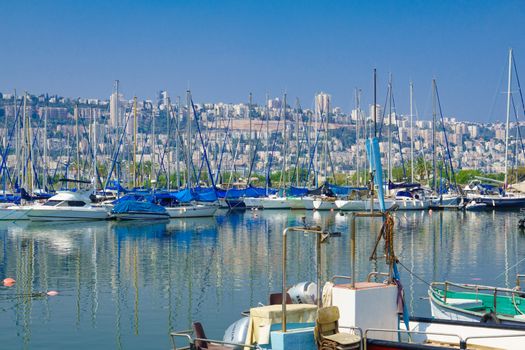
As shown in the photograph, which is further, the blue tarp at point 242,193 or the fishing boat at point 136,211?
the blue tarp at point 242,193

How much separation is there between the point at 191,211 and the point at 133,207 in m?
6.36

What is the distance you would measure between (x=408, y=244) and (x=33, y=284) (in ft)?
87.7

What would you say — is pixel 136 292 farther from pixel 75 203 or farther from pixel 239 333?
pixel 75 203

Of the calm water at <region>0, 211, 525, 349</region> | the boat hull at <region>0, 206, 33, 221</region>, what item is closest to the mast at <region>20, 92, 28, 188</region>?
the boat hull at <region>0, 206, 33, 221</region>

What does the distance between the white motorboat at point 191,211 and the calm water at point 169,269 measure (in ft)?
15.5

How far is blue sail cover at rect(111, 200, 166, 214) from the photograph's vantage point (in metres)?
73.8

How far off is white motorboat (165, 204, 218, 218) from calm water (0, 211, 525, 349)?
472 cm

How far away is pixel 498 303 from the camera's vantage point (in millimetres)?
24062

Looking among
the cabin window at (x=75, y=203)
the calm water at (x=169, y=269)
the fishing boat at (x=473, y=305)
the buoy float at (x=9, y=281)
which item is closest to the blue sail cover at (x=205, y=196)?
the calm water at (x=169, y=269)

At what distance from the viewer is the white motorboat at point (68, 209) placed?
7156cm

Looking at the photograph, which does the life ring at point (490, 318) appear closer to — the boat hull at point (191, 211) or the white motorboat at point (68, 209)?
the white motorboat at point (68, 209)

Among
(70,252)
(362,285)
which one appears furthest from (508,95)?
(362,285)

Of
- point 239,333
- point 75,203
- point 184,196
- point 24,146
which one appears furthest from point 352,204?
point 239,333

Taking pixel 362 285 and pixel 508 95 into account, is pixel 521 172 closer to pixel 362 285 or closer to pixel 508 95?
pixel 508 95
